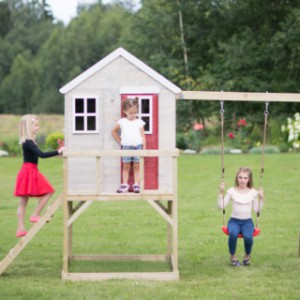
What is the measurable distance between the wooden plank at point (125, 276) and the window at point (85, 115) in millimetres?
1678

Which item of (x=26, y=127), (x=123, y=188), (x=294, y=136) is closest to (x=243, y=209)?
(x=123, y=188)

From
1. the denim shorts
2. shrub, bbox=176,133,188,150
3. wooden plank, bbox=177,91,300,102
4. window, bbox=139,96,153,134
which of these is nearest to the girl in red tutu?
the denim shorts

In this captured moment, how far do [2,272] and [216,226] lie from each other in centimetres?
503

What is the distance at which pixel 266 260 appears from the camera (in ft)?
33.5

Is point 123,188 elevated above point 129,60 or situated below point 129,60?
below

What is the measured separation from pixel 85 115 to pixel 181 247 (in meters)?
2.93

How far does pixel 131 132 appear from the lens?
30.2 ft

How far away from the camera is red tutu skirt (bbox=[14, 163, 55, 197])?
916 cm

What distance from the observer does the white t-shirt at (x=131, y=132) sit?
9172 millimetres

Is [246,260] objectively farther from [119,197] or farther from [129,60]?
[129,60]

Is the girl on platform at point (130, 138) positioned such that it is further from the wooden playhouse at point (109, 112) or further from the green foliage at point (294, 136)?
the green foliage at point (294, 136)

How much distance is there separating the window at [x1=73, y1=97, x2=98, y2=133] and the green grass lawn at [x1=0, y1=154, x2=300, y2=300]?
174 cm

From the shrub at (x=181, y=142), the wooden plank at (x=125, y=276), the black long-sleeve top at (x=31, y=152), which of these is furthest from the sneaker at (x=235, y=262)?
the shrub at (x=181, y=142)

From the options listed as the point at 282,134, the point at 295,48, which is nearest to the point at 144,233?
the point at 282,134
